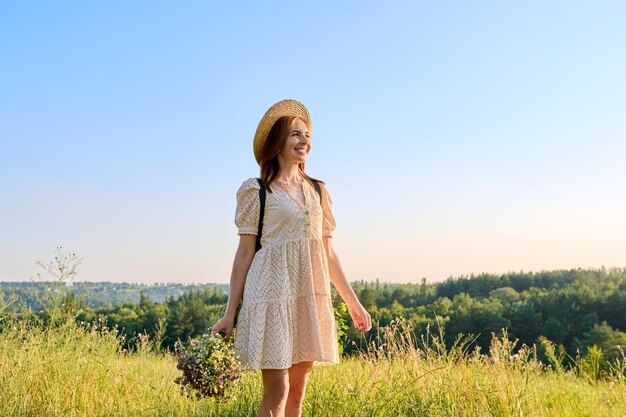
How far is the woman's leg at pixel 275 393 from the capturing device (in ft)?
10.1

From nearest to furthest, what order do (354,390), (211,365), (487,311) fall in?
(211,365)
(354,390)
(487,311)

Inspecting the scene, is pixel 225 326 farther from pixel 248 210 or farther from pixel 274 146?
pixel 274 146

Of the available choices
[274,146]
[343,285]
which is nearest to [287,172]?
[274,146]

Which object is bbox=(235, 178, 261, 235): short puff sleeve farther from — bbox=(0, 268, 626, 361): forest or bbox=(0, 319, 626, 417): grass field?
bbox=(0, 268, 626, 361): forest

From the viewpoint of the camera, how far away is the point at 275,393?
10.2 feet

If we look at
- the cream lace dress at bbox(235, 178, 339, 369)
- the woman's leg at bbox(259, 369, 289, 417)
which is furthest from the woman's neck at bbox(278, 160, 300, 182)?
the woman's leg at bbox(259, 369, 289, 417)

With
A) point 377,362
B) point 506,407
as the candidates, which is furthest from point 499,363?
point 377,362

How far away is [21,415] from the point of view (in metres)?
4.66

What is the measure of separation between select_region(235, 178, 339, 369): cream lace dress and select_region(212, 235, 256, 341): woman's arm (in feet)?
0.11

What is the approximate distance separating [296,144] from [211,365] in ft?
4.16

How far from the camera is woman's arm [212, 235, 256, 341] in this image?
3.16 meters

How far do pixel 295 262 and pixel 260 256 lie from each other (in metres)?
0.19

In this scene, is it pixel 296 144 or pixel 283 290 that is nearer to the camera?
pixel 283 290

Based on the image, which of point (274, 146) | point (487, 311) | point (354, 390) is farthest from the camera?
point (487, 311)
